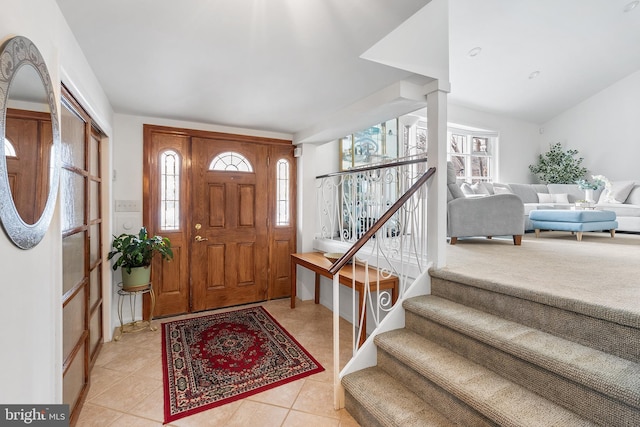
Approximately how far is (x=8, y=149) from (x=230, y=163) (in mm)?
2788

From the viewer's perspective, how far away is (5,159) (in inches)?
36.0

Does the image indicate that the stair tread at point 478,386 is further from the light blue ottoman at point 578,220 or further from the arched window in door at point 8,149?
the light blue ottoman at point 578,220

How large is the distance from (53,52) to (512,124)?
26.6 feet

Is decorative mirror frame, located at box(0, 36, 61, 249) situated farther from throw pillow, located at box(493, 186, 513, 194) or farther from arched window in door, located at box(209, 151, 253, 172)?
throw pillow, located at box(493, 186, 513, 194)

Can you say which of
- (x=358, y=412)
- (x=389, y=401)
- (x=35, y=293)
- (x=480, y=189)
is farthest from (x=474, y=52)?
(x=35, y=293)

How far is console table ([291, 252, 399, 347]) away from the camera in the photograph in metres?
2.42

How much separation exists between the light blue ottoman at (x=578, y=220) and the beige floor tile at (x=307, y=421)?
4.22 metres

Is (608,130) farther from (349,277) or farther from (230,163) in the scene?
(230,163)

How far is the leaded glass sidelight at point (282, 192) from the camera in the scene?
3980mm

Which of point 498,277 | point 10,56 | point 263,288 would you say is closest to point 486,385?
point 498,277

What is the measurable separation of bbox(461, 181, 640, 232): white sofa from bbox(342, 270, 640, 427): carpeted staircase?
3281 mm

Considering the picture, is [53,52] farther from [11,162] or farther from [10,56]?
[11,162]

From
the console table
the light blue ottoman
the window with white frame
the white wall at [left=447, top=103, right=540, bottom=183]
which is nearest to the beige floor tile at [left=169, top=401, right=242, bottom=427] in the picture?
the console table

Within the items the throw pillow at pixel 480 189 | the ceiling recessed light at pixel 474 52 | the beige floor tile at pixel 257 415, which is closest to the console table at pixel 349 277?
the beige floor tile at pixel 257 415
